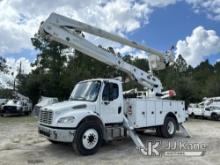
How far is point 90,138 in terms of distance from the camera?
960cm

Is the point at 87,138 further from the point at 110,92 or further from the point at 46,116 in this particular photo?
the point at 110,92

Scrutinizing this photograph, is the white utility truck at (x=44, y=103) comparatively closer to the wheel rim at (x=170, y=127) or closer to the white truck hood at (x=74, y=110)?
the white truck hood at (x=74, y=110)

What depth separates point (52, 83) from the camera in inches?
1495

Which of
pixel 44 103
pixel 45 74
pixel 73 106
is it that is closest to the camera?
pixel 73 106

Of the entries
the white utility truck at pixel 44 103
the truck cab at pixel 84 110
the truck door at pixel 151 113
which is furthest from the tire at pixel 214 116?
the truck cab at pixel 84 110

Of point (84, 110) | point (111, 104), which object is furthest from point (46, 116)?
point (111, 104)

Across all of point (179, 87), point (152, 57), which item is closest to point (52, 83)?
point (179, 87)

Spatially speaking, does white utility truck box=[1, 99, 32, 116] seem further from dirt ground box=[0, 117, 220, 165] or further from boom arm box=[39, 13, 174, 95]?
boom arm box=[39, 13, 174, 95]

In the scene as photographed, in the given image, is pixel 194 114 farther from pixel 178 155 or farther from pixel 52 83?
pixel 178 155

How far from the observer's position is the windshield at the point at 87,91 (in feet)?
34.1

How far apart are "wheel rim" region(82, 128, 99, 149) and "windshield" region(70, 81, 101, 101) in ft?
3.84

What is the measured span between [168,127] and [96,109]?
4547 mm

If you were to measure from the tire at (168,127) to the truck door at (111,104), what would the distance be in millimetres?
2828

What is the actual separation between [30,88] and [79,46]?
29.1 meters
